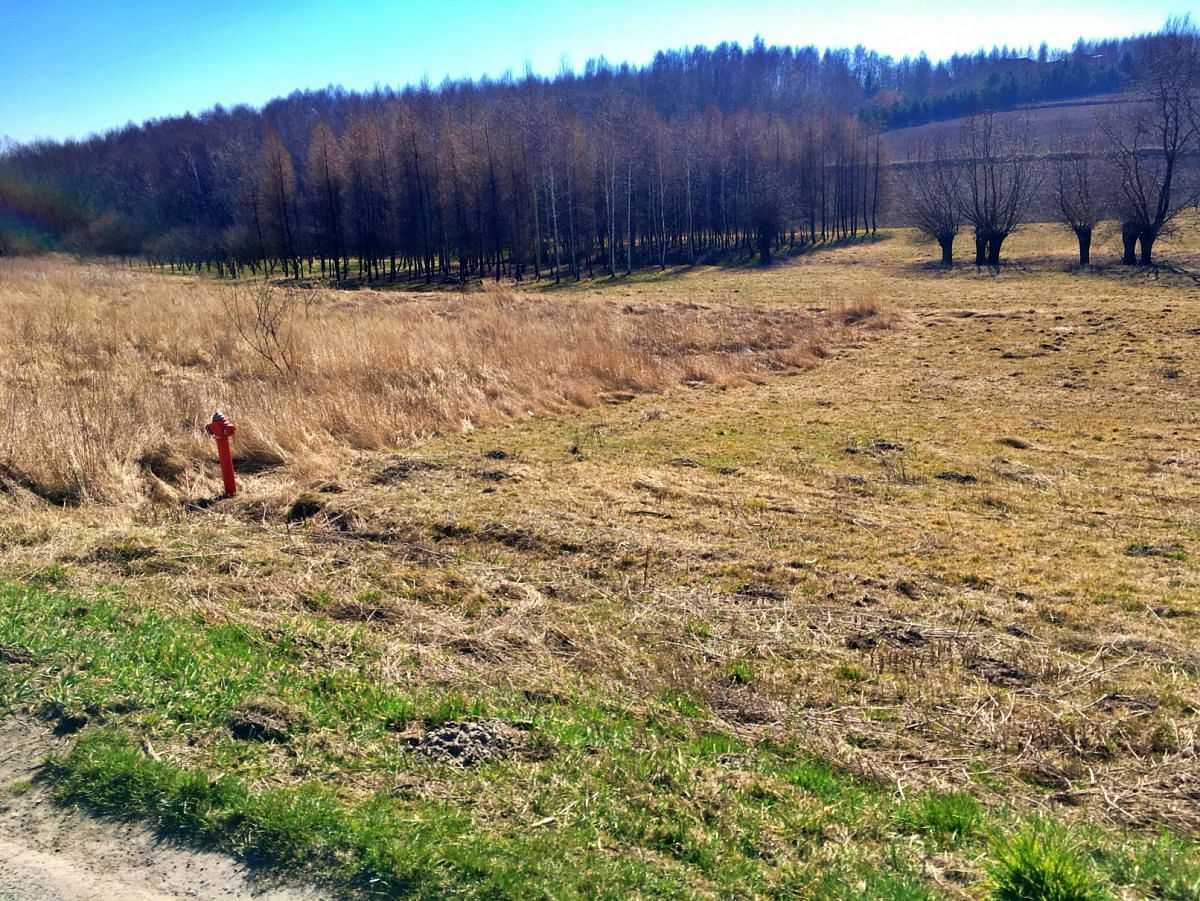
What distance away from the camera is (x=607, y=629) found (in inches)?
209

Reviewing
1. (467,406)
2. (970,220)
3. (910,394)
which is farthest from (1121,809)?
(970,220)

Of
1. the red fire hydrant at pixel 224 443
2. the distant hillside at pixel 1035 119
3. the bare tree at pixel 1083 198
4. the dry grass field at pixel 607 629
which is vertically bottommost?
the dry grass field at pixel 607 629

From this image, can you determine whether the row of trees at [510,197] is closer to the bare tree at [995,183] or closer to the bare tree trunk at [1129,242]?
the bare tree at [995,183]

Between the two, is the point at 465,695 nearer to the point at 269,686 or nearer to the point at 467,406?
the point at 269,686

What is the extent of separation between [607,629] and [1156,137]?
162ft

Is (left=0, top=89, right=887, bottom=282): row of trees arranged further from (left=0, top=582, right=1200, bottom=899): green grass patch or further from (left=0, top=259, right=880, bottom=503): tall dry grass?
(left=0, top=582, right=1200, bottom=899): green grass patch

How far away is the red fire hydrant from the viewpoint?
26.3 ft

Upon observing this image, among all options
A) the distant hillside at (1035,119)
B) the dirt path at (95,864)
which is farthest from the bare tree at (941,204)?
the distant hillside at (1035,119)

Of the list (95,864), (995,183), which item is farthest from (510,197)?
(95,864)

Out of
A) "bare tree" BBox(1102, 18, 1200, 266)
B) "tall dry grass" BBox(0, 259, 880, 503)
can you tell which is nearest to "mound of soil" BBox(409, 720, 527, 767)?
"tall dry grass" BBox(0, 259, 880, 503)

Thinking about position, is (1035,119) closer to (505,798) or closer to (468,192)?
(468,192)

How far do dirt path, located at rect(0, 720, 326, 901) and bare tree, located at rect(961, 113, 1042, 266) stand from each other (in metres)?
49.6

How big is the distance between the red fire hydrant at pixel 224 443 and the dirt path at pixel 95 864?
5.16 meters

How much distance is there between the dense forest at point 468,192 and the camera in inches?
2205
